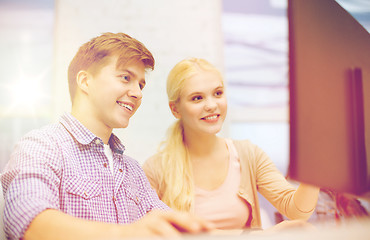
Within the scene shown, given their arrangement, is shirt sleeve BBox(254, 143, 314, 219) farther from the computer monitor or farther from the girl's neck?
the computer monitor

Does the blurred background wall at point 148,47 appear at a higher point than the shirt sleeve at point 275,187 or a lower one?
higher

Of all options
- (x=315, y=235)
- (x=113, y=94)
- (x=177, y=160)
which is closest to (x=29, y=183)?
(x=113, y=94)

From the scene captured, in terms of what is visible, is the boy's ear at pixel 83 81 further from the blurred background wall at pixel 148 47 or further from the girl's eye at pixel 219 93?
the girl's eye at pixel 219 93

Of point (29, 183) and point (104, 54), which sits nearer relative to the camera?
point (29, 183)

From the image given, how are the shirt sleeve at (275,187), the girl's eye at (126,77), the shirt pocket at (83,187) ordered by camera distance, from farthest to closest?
the shirt sleeve at (275,187) → the girl's eye at (126,77) → the shirt pocket at (83,187)

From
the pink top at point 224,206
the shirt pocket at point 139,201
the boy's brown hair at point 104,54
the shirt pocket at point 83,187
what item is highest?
the boy's brown hair at point 104,54

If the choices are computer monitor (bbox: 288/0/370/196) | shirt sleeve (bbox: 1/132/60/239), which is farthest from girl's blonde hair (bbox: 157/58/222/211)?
computer monitor (bbox: 288/0/370/196)

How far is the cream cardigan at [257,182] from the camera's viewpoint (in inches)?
35.0

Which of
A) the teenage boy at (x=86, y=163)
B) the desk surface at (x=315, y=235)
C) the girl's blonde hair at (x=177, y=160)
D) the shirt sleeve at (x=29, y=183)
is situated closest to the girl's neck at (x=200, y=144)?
the girl's blonde hair at (x=177, y=160)

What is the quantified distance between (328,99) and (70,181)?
1.52ft

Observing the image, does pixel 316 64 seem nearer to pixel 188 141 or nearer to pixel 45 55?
pixel 188 141

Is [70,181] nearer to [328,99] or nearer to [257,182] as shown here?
[328,99]

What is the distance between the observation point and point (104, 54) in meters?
0.66

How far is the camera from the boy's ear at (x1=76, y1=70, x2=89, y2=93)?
0.66 meters
